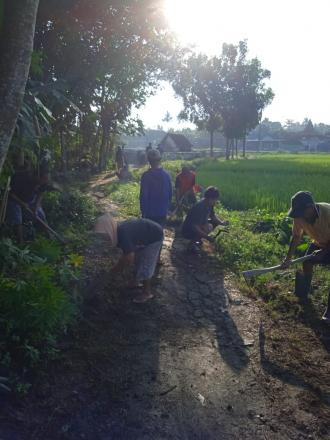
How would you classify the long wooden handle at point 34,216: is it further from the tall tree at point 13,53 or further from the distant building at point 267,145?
the distant building at point 267,145

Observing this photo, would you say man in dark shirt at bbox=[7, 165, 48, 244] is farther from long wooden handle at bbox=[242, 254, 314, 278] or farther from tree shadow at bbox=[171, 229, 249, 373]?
long wooden handle at bbox=[242, 254, 314, 278]

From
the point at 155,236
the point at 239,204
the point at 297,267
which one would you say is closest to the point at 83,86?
the point at 155,236

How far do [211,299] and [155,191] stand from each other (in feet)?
5.59

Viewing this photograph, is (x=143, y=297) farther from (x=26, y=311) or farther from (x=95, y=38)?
(x=95, y=38)

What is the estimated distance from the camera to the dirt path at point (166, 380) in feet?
10.2

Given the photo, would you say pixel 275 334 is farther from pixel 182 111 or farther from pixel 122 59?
pixel 182 111

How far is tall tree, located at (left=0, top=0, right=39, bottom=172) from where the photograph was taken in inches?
114

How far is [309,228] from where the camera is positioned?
5312mm

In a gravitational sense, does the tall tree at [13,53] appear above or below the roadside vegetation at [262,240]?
above

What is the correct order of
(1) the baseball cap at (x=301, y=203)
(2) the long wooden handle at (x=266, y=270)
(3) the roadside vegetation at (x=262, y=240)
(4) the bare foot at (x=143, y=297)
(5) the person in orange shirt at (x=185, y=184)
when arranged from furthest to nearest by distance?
(5) the person in orange shirt at (x=185, y=184) < (3) the roadside vegetation at (x=262, y=240) < (2) the long wooden handle at (x=266, y=270) < (4) the bare foot at (x=143, y=297) < (1) the baseball cap at (x=301, y=203)

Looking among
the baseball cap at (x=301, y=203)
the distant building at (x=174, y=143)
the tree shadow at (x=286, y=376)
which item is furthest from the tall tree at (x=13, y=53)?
the distant building at (x=174, y=143)

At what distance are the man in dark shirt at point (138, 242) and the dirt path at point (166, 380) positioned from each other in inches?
13.0

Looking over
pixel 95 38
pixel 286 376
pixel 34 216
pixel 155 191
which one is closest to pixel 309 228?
pixel 286 376

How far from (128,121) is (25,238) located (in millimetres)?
18412
